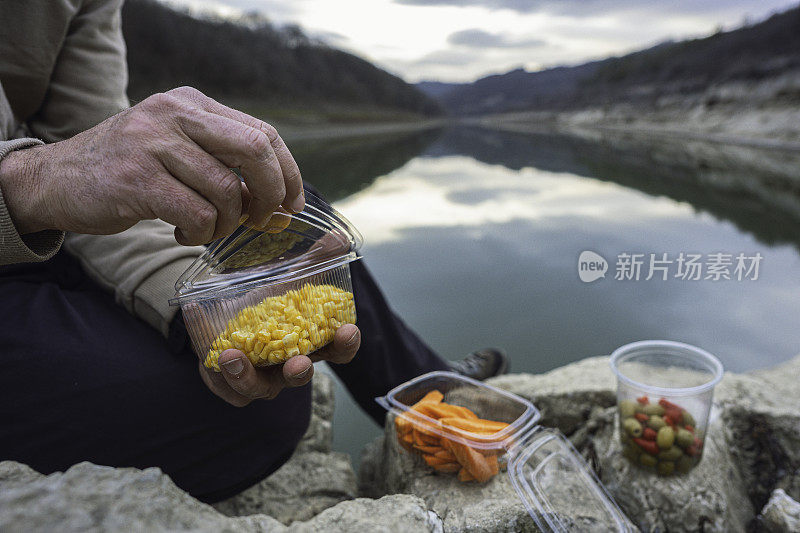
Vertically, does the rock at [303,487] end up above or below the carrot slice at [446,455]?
below

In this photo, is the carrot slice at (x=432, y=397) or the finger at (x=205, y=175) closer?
the finger at (x=205, y=175)

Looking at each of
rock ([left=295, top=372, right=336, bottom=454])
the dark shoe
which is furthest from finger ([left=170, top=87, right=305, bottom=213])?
the dark shoe

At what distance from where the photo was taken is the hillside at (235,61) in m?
25.8

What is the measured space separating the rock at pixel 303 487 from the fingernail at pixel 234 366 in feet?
1.85

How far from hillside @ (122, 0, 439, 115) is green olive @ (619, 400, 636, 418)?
1986 centimetres

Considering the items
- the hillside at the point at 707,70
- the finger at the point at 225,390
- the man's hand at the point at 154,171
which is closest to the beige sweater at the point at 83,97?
the finger at the point at 225,390

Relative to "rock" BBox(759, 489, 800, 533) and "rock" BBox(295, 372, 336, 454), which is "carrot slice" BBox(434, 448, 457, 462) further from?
"rock" BBox(759, 489, 800, 533)

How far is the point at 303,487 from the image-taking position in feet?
4.37

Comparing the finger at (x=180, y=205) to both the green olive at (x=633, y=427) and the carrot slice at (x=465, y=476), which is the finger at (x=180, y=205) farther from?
the green olive at (x=633, y=427)

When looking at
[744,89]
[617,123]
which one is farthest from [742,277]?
[617,123]

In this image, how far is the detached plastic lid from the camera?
888 millimetres

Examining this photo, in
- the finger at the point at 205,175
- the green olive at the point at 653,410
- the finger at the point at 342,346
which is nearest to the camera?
the finger at the point at 205,175

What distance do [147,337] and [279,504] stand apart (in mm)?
528

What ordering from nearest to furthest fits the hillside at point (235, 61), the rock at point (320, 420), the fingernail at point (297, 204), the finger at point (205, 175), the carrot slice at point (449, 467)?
the finger at point (205, 175) < the fingernail at point (297, 204) < the carrot slice at point (449, 467) < the rock at point (320, 420) < the hillside at point (235, 61)
